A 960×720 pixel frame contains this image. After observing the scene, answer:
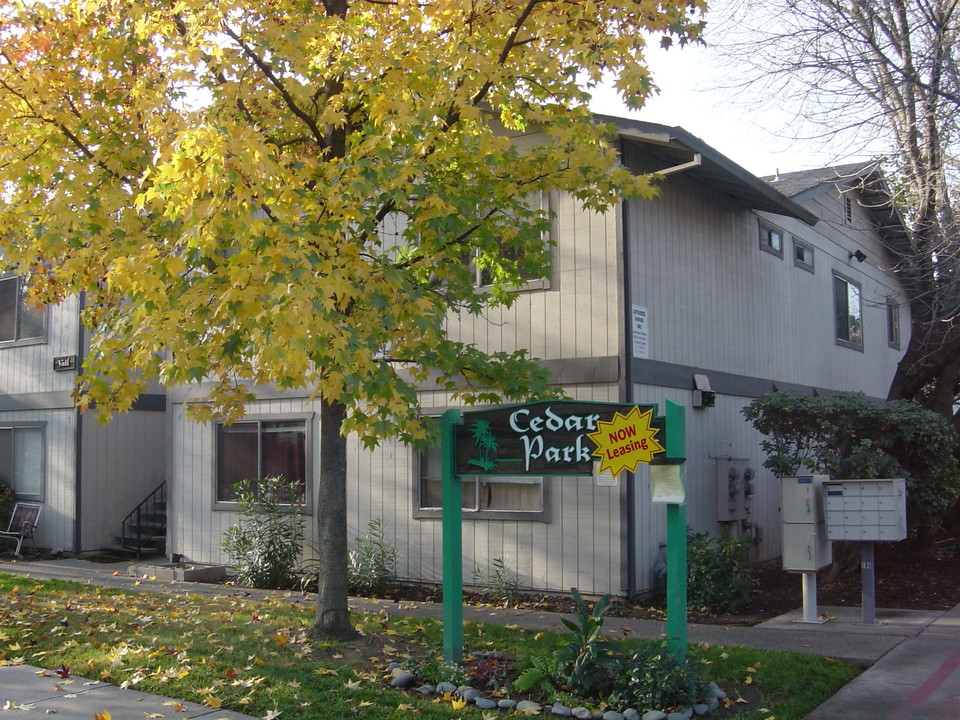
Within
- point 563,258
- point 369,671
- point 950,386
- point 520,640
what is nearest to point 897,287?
point 950,386

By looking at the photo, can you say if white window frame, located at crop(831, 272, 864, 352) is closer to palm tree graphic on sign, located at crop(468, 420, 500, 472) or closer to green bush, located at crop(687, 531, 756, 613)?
green bush, located at crop(687, 531, 756, 613)

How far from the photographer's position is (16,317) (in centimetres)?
1778

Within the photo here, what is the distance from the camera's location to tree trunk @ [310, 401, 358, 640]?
28.0 feet

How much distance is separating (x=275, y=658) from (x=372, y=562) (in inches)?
158

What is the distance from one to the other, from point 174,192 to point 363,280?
1548mm

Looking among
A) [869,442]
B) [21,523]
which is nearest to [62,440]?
[21,523]

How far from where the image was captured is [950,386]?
50.5 ft

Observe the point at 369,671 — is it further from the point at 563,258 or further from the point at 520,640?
the point at 563,258

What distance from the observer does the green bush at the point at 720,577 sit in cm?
1048

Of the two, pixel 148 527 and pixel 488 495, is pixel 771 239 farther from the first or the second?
pixel 148 527

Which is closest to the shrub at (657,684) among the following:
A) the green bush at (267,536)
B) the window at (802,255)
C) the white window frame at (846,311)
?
the green bush at (267,536)

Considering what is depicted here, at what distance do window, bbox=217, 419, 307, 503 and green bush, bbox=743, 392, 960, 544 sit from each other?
621 centimetres

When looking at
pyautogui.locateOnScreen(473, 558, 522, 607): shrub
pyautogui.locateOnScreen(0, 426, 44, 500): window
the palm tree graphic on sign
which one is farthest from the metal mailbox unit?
pyautogui.locateOnScreen(0, 426, 44, 500): window

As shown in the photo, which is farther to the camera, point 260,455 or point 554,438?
point 260,455
